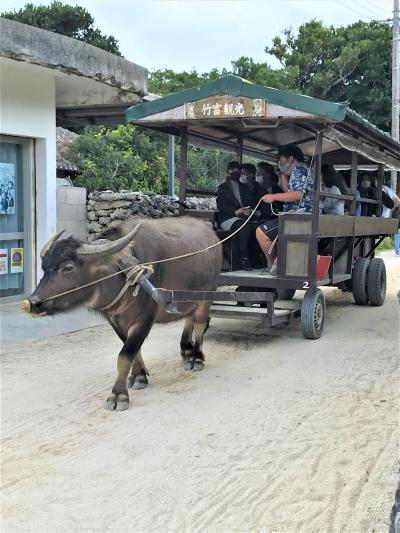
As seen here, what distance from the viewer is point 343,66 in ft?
91.6

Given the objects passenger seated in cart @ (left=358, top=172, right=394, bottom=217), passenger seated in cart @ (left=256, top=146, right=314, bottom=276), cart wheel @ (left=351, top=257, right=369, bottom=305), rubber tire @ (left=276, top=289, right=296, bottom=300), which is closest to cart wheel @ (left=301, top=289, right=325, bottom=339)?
passenger seated in cart @ (left=256, top=146, right=314, bottom=276)

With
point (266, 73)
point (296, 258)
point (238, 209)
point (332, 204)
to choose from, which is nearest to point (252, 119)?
point (238, 209)

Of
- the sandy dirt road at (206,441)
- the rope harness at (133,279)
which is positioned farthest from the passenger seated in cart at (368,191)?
the rope harness at (133,279)

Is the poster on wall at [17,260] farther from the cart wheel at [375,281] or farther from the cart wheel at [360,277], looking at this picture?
the cart wheel at [375,281]

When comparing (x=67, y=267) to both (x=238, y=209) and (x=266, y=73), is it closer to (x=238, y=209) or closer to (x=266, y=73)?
(x=238, y=209)

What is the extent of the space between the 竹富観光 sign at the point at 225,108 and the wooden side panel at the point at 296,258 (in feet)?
4.84

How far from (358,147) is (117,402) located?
4.67 metres

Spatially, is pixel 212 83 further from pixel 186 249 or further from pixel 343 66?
pixel 343 66

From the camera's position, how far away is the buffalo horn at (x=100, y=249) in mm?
4512

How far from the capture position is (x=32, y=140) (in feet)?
29.4

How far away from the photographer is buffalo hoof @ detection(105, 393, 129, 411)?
15.5ft

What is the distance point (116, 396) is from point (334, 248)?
431 cm

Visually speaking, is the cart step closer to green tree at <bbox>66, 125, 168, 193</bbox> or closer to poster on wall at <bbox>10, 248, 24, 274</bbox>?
poster on wall at <bbox>10, 248, 24, 274</bbox>

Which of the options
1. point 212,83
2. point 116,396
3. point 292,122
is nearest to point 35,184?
point 212,83
